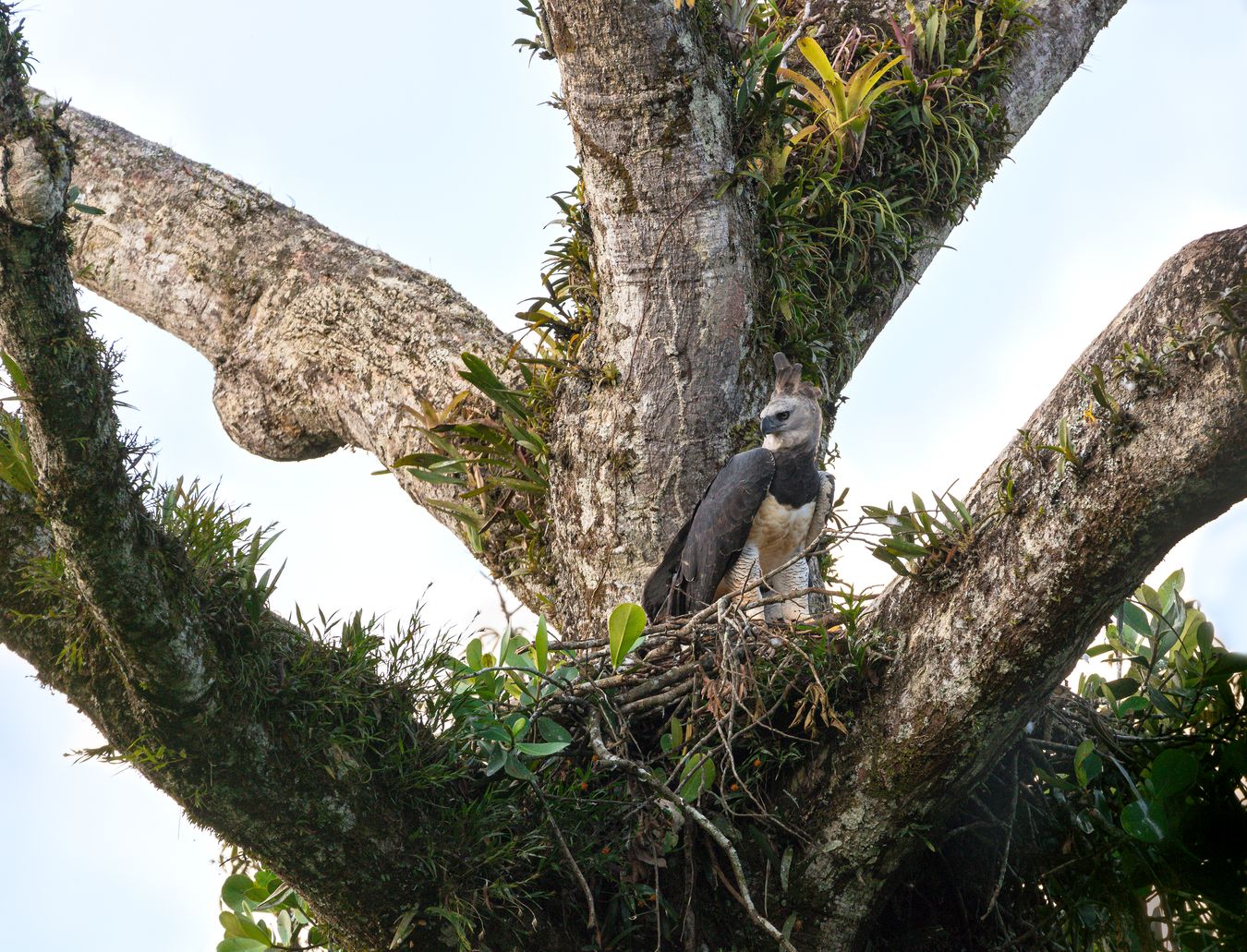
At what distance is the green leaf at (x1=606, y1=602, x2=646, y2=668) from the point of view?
10.9 ft

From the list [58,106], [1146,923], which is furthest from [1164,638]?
[58,106]

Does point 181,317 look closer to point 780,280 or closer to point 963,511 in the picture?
point 780,280

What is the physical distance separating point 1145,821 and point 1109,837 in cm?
17

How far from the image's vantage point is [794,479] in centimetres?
458

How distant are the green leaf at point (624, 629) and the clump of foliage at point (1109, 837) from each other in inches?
42.0

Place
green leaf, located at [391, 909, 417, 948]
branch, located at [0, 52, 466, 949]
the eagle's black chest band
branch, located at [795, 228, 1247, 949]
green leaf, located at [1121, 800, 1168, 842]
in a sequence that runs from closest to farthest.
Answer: branch, located at [0, 52, 466, 949]
branch, located at [795, 228, 1247, 949]
green leaf, located at [391, 909, 417, 948]
green leaf, located at [1121, 800, 1168, 842]
the eagle's black chest band

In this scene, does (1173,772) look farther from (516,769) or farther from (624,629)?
(516,769)

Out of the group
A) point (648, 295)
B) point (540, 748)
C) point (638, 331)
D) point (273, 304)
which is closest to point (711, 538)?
point (638, 331)

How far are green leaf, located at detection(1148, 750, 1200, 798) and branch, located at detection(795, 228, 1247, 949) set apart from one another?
461 millimetres

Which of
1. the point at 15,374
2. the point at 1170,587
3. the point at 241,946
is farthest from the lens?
the point at 1170,587

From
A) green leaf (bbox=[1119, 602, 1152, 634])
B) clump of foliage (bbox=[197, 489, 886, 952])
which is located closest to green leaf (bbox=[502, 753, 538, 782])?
clump of foliage (bbox=[197, 489, 886, 952])

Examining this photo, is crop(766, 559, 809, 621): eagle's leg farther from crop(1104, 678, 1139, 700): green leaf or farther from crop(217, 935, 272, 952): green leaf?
crop(217, 935, 272, 952): green leaf

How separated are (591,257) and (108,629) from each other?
264cm

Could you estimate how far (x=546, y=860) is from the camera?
3.20 metres
